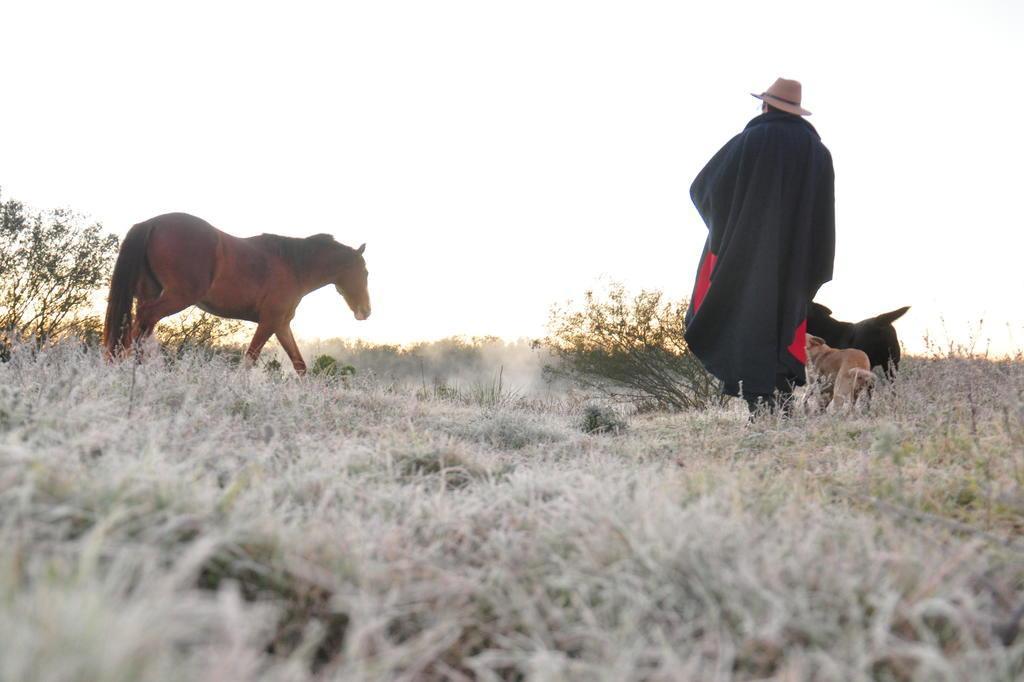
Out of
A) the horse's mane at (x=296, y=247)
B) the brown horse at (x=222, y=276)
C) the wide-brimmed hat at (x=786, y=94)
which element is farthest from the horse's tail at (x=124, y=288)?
the wide-brimmed hat at (x=786, y=94)

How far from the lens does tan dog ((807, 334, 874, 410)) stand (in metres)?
5.57

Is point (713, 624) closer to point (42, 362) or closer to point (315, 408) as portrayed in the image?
point (315, 408)

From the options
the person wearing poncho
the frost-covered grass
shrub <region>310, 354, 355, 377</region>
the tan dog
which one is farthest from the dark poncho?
shrub <region>310, 354, 355, 377</region>

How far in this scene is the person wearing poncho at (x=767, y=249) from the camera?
215 inches

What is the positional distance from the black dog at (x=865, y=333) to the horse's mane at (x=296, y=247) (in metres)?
4.81

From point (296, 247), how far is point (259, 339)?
3.51ft

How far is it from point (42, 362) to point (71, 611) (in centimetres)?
394

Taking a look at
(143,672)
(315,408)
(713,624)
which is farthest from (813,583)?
(315,408)

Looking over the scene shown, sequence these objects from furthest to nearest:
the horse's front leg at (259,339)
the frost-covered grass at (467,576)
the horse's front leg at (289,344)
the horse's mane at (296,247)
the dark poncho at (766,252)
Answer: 1. the horse's mane at (296,247)
2. the horse's front leg at (289,344)
3. the horse's front leg at (259,339)
4. the dark poncho at (766,252)
5. the frost-covered grass at (467,576)

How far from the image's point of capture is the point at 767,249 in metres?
5.49

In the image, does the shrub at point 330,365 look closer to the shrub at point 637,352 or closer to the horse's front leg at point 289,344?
the horse's front leg at point 289,344

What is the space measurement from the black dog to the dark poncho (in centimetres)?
101

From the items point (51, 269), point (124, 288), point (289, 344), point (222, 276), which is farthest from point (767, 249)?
point (51, 269)

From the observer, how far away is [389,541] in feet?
5.50
